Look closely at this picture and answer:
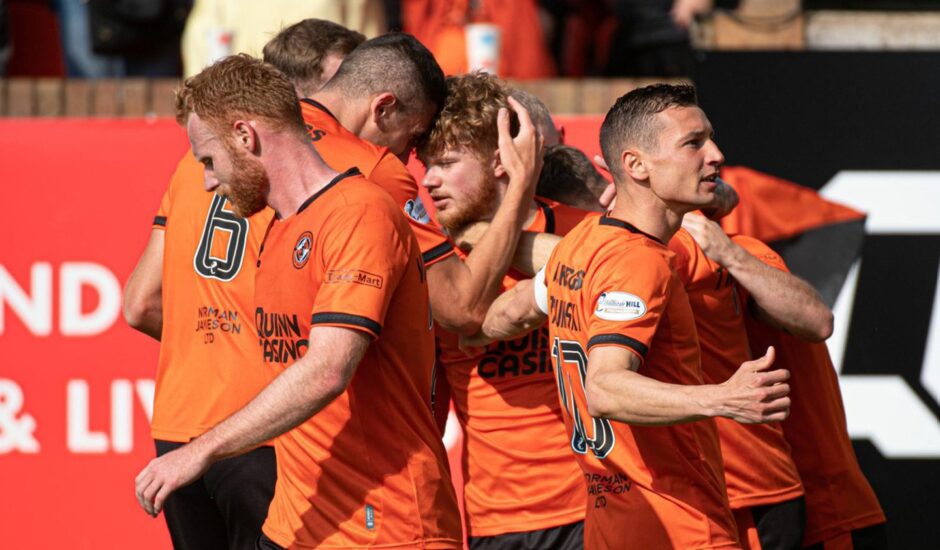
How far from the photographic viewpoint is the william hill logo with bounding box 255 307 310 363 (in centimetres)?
362

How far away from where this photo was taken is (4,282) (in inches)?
253

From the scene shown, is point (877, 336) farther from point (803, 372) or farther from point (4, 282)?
point (4, 282)

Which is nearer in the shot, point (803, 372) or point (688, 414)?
point (688, 414)

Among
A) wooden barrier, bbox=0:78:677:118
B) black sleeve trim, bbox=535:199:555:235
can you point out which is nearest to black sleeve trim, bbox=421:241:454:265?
black sleeve trim, bbox=535:199:555:235

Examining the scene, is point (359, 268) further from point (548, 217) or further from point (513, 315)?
point (548, 217)

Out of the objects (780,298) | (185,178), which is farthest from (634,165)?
(185,178)

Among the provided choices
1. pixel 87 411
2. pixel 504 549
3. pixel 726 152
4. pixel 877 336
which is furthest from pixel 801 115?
pixel 87 411

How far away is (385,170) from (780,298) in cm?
124

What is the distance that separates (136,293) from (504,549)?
1.55m

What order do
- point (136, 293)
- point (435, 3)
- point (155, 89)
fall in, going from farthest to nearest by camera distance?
point (435, 3)
point (155, 89)
point (136, 293)

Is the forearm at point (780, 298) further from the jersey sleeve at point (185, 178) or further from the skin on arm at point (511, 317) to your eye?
the jersey sleeve at point (185, 178)

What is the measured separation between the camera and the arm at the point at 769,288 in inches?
161

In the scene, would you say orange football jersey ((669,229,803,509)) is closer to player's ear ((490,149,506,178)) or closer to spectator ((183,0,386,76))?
player's ear ((490,149,506,178))

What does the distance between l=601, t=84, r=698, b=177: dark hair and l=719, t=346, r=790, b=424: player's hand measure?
885 mm
